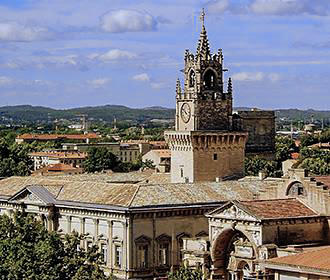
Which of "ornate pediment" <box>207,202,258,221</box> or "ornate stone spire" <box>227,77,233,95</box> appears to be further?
"ornate stone spire" <box>227,77,233,95</box>

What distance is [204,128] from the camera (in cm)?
9481

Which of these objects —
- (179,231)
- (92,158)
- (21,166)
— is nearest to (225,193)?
(179,231)

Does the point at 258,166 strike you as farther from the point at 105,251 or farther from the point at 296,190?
the point at 296,190

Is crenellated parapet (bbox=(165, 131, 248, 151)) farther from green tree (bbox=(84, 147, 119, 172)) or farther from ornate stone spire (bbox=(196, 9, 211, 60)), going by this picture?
green tree (bbox=(84, 147, 119, 172))

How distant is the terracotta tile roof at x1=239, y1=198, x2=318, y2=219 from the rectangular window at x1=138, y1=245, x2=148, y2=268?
38.3 ft

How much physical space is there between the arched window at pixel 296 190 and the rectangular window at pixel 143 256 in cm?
1150

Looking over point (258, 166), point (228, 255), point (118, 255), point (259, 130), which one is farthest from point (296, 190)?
point (258, 166)

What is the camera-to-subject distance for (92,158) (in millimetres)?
174625

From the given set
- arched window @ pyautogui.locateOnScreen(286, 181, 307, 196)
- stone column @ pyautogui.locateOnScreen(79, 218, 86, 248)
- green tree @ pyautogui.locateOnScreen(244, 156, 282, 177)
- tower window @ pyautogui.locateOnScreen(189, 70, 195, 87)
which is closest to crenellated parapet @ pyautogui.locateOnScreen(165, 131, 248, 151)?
tower window @ pyautogui.locateOnScreen(189, 70, 195, 87)

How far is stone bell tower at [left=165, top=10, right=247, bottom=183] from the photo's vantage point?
93.6 metres

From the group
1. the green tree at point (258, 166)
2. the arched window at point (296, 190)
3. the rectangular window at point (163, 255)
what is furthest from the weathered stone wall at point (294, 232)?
the green tree at point (258, 166)

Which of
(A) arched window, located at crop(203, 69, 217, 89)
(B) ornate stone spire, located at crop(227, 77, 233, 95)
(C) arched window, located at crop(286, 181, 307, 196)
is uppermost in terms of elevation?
(A) arched window, located at crop(203, 69, 217, 89)

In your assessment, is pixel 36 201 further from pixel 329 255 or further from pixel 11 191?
pixel 329 255

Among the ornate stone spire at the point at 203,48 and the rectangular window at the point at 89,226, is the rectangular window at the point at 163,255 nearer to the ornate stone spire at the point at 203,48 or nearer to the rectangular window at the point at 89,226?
the rectangular window at the point at 89,226
